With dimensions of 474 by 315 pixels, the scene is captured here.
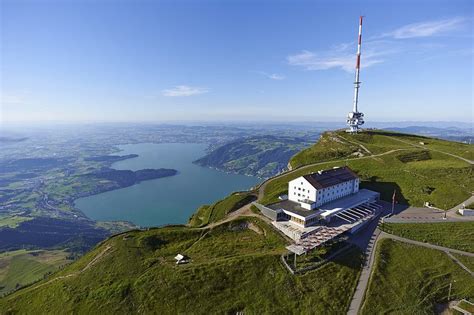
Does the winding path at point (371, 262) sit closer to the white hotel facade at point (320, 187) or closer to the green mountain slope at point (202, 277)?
the green mountain slope at point (202, 277)

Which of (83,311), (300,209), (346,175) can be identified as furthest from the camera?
(346,175)

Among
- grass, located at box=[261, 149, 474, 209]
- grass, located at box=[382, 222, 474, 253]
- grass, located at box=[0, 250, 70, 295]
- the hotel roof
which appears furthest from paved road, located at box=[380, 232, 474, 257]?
grass, located at box=[0, 250, 70, 295]

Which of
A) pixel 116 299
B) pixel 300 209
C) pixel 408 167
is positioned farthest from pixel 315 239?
pixel 408 167

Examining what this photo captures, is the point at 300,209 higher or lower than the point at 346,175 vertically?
lower

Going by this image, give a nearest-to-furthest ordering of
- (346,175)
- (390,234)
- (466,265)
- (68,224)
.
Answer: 1. (466,265)
2. (390,234)
3. (346,175)
4. (68,224)

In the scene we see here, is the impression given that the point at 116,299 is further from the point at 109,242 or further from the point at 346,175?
the point at 346,175

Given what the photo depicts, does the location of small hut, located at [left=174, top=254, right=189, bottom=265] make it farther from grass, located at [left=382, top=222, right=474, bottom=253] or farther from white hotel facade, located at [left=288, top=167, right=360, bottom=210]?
grass, located at [left=382, top=222, right=474, bottom=253]

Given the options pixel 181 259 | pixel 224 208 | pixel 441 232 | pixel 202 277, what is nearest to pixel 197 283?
pixel 202 277

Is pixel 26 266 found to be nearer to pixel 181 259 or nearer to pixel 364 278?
pixel 181 259
